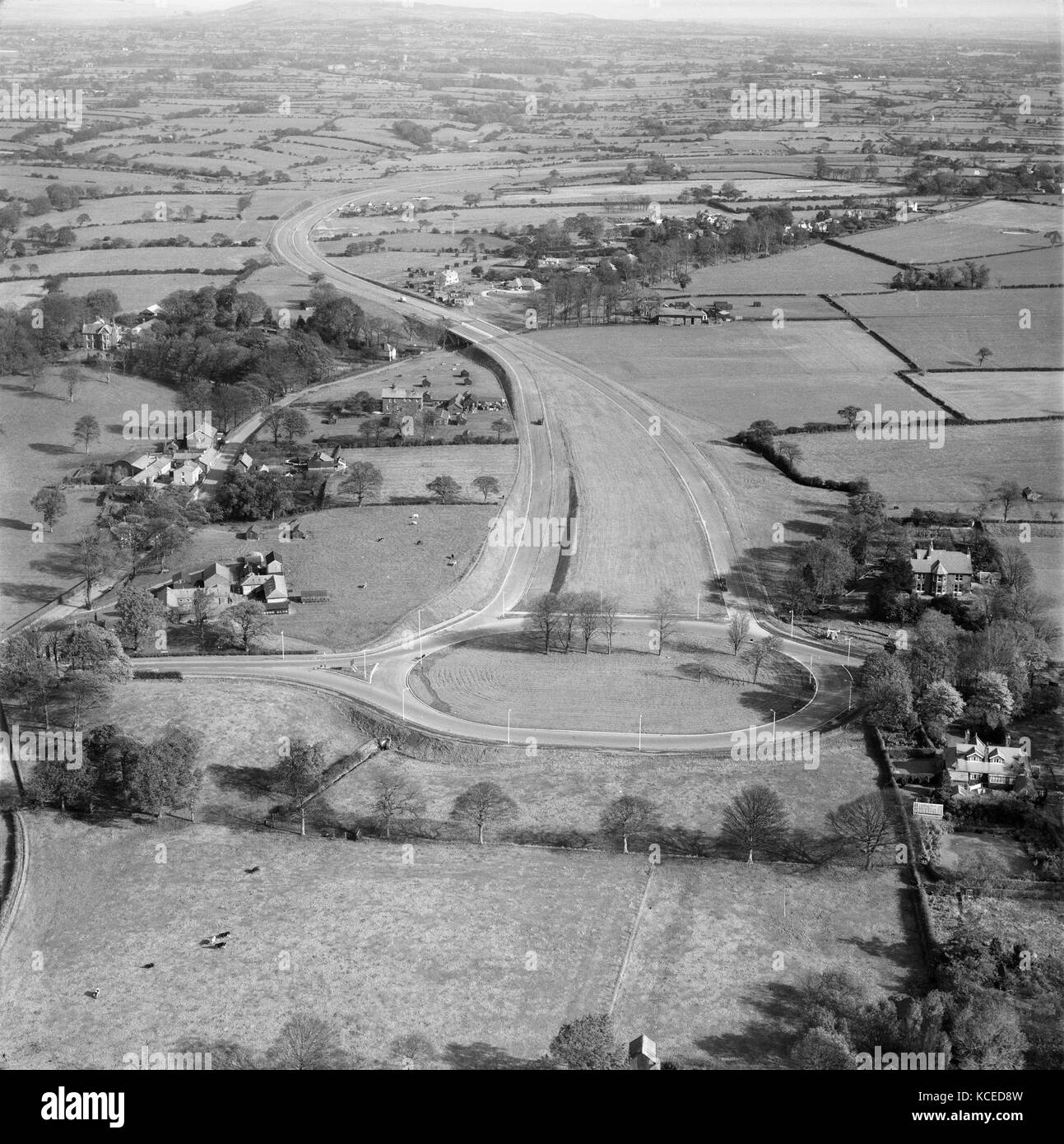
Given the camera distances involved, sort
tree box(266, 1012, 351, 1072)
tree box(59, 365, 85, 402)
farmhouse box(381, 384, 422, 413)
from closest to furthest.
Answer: tree box(266, 1012, 351, 1072) → farmhouse box(381, 384, 422, 413) → tree box(59, 365, 85, 402)

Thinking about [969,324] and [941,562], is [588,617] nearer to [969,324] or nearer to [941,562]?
[941,562]

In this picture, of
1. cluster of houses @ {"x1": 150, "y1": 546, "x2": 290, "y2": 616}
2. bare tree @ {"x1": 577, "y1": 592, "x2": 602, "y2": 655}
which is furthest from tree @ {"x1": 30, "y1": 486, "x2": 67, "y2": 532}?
bare tree @ {"x1": 577, "y1": 592, "x2": 602, "y2": 655}

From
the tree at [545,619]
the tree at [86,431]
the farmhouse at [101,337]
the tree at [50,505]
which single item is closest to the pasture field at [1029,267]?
the farmhouse at [101,337]

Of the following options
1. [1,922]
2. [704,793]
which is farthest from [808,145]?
[1,922]

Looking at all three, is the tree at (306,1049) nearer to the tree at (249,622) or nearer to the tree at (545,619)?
the tree at (249,622)

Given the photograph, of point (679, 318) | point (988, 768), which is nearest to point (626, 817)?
point (988, 768)

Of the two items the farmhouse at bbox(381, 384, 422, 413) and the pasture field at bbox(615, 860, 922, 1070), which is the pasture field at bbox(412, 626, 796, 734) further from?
the farmhouse at bbox(381, 384, 422, 413)
